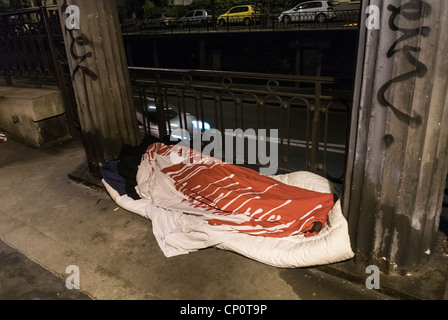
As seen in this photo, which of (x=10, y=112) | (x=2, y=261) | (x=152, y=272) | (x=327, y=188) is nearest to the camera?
(x=152, y=272)

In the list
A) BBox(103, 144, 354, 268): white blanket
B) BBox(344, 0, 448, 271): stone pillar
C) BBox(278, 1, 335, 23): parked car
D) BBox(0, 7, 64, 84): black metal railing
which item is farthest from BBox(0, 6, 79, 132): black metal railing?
BBox(278, 1, 335, 23): parked car

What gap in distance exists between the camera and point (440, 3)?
6.61ft

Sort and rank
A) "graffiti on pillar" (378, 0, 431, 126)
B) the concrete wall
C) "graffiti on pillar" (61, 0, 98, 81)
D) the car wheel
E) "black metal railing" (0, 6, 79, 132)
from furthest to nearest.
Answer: the car wheel → the concrete wall → "black metal railing" (0, 6, 79, 132) → "graffiti on pillar" (61, 0, 98, 81) → "graffiti on pillar" (378, 0, 431, 126)

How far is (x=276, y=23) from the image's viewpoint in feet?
80.5

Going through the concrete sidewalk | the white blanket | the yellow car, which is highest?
the yellow car

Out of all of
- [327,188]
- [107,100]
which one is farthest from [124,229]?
[327,188]

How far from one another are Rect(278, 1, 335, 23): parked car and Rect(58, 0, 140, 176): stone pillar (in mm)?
20585

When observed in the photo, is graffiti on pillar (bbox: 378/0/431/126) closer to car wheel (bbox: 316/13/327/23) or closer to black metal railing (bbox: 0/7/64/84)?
black metal railing (bbox: 0/7/64/84)

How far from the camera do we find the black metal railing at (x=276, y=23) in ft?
71.1

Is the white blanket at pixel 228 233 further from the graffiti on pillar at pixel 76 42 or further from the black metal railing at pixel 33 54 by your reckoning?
the black metal railing at pixel 33 54

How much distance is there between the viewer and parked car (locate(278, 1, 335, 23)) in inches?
898

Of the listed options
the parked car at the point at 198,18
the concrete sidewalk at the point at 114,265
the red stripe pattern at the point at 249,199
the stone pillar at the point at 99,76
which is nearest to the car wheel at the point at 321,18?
the parked car at the point at 198,18
